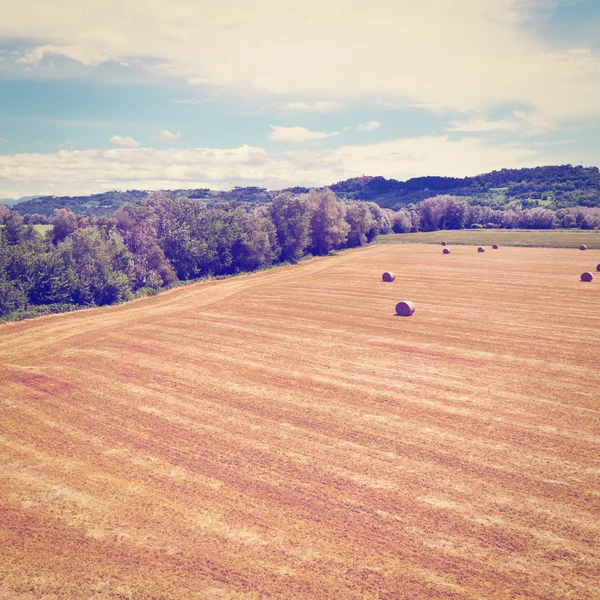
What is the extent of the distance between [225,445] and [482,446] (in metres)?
9.78

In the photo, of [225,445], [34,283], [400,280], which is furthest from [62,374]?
[400,280]

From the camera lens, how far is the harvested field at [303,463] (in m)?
10.8

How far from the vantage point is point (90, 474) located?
14930mm

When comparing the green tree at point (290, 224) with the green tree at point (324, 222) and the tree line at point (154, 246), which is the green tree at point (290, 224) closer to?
the tree line at point (154, 246)

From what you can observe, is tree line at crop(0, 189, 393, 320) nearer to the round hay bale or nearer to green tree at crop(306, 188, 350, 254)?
green tree at crop(306, 188, 350, 254)

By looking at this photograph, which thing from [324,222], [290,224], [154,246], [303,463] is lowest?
[303,463]

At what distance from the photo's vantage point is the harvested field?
10820mm

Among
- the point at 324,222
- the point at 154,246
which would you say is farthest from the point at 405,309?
the point at 324,222

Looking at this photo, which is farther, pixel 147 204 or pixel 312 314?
pixel 147 204

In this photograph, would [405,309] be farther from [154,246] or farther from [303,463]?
[154,246]

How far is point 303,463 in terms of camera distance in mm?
15352

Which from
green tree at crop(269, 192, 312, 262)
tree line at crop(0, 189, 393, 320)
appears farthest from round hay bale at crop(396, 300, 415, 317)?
green tree at crop(269, 192, 312, 262)

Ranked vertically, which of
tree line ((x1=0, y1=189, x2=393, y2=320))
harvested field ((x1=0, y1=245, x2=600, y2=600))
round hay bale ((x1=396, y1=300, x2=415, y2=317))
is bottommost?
harvested field ((x1=0, y1=245, x2=600, y2=600))

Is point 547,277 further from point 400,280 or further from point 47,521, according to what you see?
point 47,521
